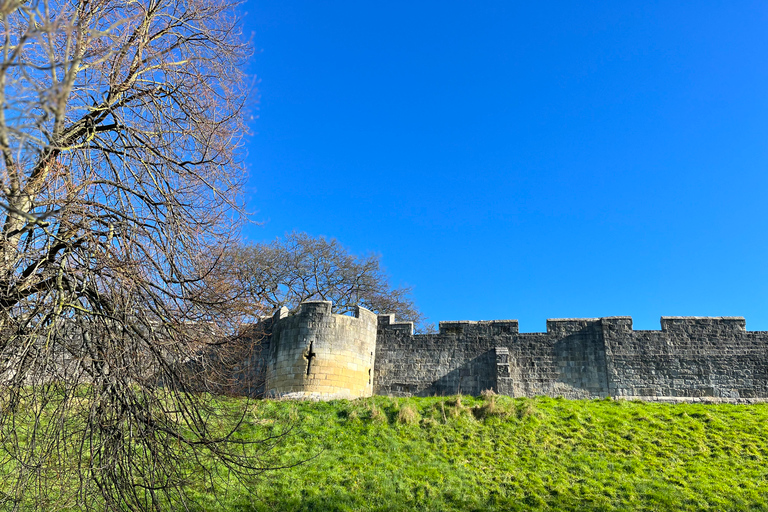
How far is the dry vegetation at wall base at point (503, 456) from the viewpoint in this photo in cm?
1060

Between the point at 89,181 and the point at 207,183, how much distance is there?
1.51 m

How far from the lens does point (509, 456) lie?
12367mm

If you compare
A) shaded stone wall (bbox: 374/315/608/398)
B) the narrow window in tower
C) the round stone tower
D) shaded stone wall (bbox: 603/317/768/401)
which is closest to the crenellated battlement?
shaded stone wall (bbox: 603/317/768/401)

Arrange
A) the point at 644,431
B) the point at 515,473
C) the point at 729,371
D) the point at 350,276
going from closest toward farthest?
1. the point at 515,473
2. the point at 644,431
3. the point at 729,371
4. the point at 350,276

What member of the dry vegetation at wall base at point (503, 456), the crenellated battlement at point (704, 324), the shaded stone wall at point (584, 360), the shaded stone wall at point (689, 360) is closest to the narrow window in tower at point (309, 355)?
the dry vegetation at wall base at point (503, 456)

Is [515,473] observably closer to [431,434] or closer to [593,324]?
[431,434]

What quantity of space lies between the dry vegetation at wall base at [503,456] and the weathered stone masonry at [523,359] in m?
1.18

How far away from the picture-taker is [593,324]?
1731 centimetres

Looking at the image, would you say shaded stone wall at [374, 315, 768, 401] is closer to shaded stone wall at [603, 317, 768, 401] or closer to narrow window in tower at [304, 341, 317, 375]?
shaded stone wall at [603, 317, 768, 401]

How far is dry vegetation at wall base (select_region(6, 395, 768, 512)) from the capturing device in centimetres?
1060

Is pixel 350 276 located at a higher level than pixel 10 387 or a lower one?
higher

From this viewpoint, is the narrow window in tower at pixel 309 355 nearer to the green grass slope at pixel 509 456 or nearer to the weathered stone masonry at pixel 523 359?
the weathered stone masonry at pixel 523 359

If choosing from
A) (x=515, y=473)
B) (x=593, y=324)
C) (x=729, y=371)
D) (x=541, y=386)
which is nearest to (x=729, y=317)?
(x=729, y=371)

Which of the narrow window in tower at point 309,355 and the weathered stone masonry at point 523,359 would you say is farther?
the narrow window in tower at point 309,355
